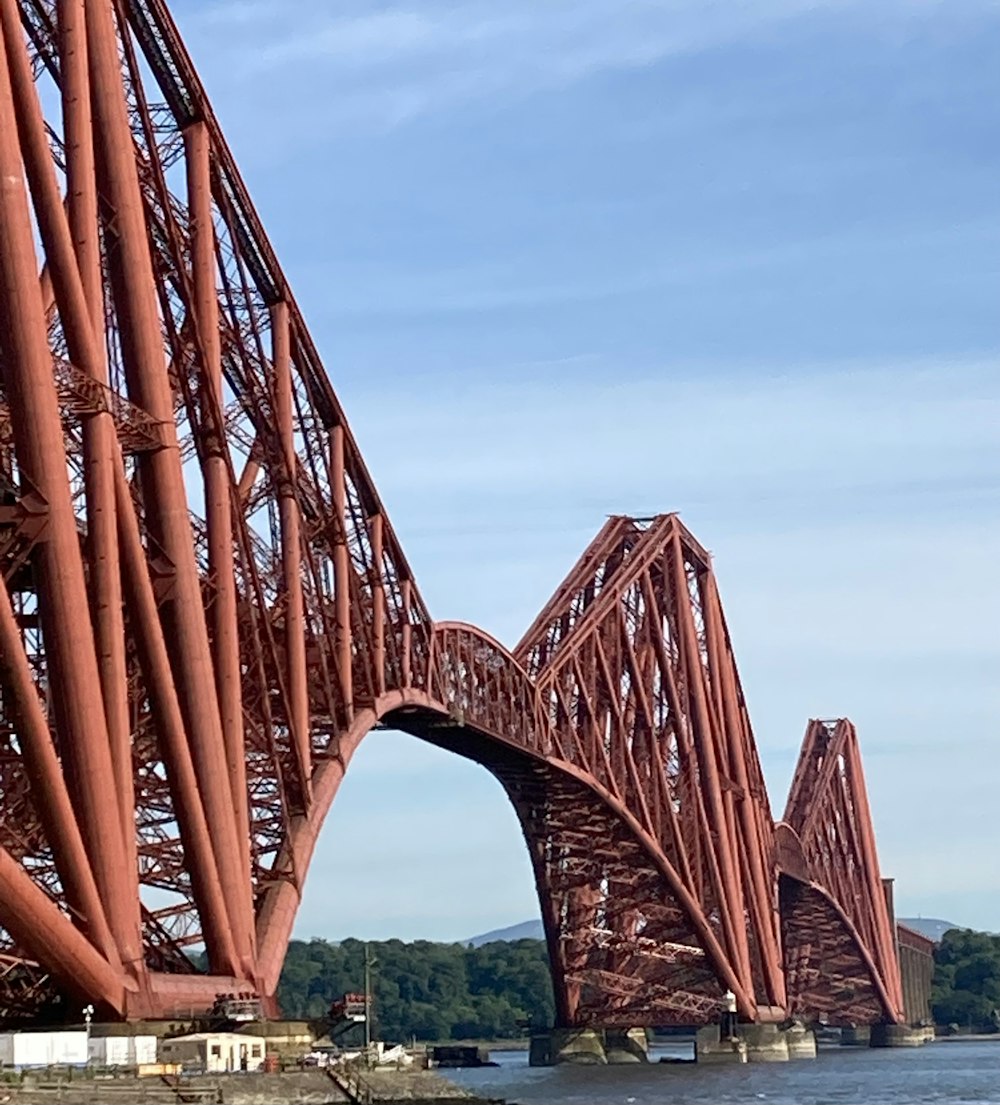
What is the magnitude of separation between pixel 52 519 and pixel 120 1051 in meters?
10.8

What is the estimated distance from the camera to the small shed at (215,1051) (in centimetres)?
5056

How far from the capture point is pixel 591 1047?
134875 mm

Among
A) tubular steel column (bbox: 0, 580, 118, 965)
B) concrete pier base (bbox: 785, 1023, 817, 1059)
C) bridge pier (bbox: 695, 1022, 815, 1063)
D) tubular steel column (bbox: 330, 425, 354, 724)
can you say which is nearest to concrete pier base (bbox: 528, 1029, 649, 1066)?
bridge pier (bbox: 695, 1022, 815, 1063)

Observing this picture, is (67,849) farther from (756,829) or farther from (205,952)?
(756,829)

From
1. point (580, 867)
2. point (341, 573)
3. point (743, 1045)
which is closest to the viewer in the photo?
point (341, 573)

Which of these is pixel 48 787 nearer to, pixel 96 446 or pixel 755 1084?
pixel 96 446

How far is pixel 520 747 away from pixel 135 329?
57.9 m

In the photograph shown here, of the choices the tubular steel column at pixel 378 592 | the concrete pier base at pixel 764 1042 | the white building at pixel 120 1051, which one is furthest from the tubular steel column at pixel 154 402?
the concrete pier base at pixel 764 1042

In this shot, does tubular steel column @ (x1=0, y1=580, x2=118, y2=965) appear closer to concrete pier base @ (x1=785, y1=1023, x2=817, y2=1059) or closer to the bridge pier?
the bridge pier

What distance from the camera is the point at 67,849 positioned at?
46438 mm

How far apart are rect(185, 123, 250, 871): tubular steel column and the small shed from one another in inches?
228

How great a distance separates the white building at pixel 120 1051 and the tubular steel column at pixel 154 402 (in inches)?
335

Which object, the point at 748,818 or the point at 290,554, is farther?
the point at 748,818

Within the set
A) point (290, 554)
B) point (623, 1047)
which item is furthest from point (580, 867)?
point (290, 554)
